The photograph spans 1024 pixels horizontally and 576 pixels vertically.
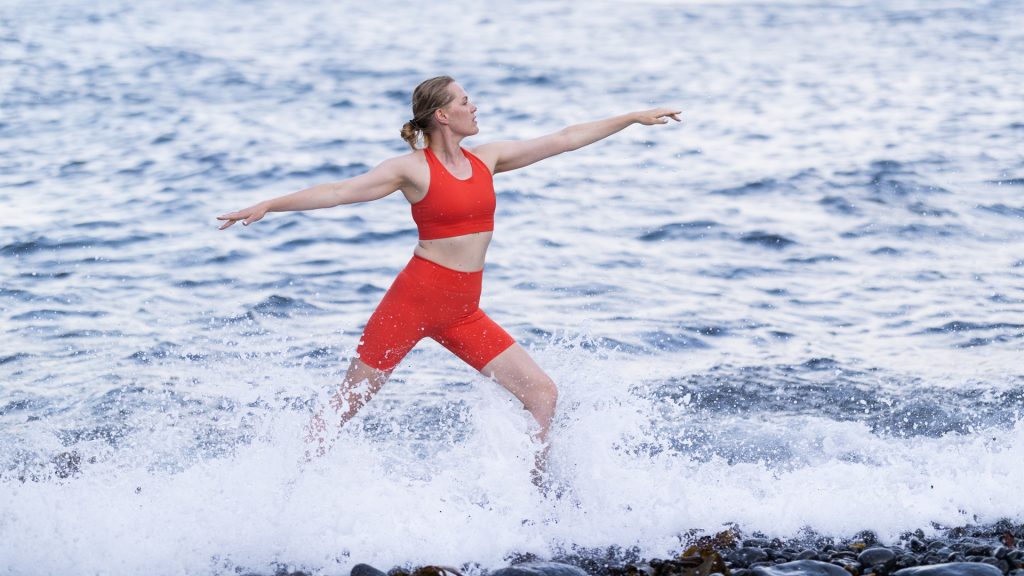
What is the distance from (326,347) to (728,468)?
4238mm

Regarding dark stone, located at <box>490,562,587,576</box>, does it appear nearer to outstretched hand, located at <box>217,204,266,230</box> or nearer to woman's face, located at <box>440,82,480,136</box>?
outstretched hand, located at <box>217,204,266,230</box>

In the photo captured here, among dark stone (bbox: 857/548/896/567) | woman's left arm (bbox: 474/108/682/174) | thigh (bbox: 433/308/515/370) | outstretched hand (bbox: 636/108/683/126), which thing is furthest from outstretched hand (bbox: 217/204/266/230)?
dark stone (bbox: 857/548/896/567)

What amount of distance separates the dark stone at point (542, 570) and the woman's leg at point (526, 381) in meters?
0.95

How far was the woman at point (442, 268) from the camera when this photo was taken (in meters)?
6.63

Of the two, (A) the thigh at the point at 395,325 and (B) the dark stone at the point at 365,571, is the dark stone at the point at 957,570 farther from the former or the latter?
(A) the thigh at the point at 395,325

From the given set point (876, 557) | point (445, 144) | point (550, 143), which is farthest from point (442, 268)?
point (876, 557)

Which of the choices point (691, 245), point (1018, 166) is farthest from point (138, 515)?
point (1018, 166)

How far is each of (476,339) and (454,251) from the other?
54cm

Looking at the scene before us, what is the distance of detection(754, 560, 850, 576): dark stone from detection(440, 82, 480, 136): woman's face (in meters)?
2.92

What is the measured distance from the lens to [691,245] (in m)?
14.4

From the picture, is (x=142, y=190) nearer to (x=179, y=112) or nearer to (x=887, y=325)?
(x=179, y=112)

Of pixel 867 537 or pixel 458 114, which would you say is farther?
pixel 867 537

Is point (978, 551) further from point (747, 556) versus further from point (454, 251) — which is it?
point (454, 251)

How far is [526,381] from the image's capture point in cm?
689
